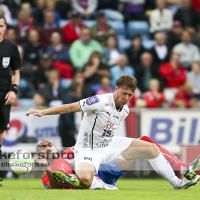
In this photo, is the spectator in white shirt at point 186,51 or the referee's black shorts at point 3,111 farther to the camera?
the spectator in white shirt at point 186,51

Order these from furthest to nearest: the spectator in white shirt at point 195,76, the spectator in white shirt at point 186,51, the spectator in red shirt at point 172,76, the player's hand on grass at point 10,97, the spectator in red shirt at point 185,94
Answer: the spectator in white shirt at point 186,51
the spectator in white shirt at point 195,76
the spectator in red shirt at point 172,76
the spectator in red shirt at point 185,94
the player's hand on grass at point 10,97

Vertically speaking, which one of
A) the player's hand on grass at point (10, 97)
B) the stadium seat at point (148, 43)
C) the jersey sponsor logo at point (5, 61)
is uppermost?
the jersey sponsor logo at point (5, 61)

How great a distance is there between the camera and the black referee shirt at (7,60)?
1021 centimetres

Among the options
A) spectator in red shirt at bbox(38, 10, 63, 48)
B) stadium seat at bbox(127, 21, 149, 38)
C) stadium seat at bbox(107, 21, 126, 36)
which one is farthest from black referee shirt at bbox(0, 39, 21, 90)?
stadium seat at bbox(127, 21, 149, 38)

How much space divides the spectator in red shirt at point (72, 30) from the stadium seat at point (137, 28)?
1.85 metres

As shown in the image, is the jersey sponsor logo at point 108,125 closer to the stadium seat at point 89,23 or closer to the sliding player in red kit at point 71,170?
the sliding player in red kit at point 71,170

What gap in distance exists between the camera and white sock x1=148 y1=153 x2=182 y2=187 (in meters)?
9.27

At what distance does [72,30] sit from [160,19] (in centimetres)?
280

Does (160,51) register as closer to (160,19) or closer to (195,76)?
(195,76)

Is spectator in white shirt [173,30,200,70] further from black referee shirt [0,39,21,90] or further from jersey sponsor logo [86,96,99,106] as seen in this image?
jersey sponsor logo [86,96,99,106]

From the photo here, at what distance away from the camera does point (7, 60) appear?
33.7 feet

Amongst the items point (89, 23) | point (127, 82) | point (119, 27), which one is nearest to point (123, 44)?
point (119, 27)

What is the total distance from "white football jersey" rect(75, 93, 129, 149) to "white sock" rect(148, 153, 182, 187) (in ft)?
2.41

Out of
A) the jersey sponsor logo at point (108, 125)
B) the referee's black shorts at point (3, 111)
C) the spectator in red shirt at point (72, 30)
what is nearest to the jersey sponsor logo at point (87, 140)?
the jersey sponsor logo at point (108, 125)
